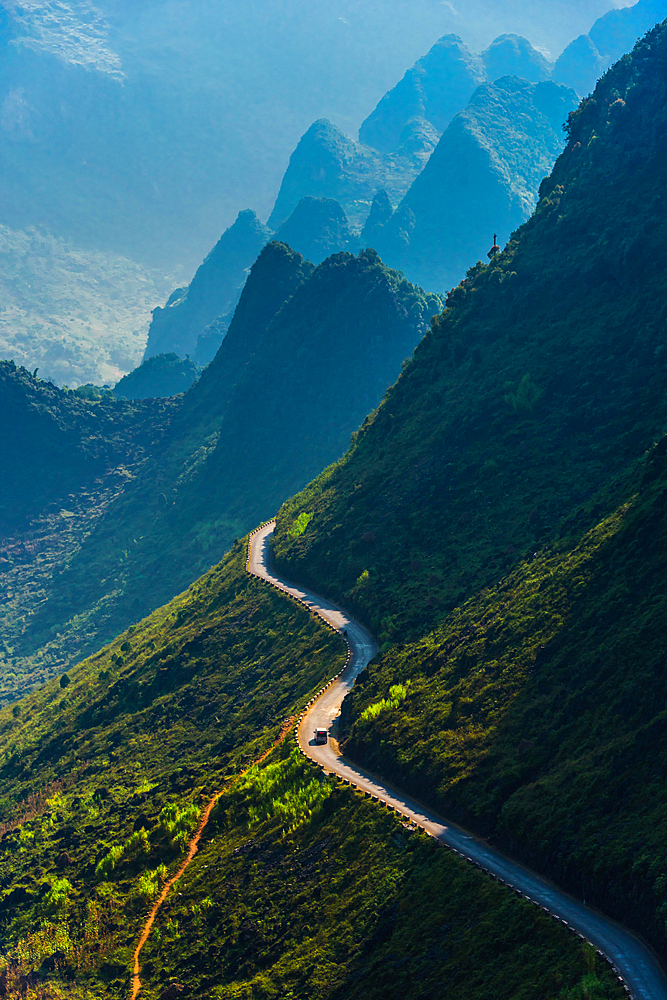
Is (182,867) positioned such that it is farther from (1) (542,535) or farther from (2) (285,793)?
(1) (542,535)

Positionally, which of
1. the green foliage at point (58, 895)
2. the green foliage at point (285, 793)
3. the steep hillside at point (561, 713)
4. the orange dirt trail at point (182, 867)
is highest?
the steep hillside at point (561, 713)

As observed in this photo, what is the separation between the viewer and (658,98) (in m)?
118

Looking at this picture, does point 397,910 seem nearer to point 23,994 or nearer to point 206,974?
point 206,974

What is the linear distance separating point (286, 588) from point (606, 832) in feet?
217

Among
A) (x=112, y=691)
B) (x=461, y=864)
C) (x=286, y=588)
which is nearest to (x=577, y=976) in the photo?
(x=461, y=864)

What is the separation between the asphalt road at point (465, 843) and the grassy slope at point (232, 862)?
3.40ft

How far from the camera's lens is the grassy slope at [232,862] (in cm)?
4716

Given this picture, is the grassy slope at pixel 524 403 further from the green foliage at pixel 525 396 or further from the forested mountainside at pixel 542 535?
the forested mountainside at pixel 542 535

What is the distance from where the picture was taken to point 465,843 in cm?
5316

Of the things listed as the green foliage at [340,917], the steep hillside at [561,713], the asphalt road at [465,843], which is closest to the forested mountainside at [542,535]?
the steep hillside at [561,713]

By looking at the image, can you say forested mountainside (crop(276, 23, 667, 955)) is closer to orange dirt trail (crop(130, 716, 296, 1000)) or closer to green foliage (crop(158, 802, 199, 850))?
orange dirt trail (crop(130, 716, 296, 1000))

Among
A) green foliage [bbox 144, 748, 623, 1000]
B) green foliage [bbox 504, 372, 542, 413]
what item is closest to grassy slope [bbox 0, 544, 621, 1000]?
green foliage [bbox 144, 748, 623, 1000]

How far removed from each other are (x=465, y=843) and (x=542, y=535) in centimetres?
3618

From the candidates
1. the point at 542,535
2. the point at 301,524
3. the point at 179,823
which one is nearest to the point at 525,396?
the point at 542,535
